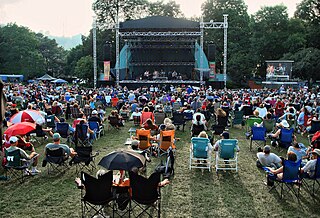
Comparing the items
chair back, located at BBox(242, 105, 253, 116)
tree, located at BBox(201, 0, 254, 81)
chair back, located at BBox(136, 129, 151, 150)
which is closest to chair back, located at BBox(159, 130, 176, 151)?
chair back, located at BBox(136, 129, 151, 150)

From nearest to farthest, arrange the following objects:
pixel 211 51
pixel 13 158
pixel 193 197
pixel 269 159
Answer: pixel 193 197 → pixel 13 158 → pixel 269 159 → pixel 211 51

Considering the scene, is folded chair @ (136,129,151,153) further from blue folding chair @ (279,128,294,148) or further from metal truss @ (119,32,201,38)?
metal truss @ (119,32,201,38)

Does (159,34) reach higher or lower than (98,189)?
higher

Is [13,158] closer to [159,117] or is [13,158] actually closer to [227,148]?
[227,148]

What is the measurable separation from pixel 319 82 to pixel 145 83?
17.8 meters

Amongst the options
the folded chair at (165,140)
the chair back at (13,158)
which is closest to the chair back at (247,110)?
the folded chair at (165,140)

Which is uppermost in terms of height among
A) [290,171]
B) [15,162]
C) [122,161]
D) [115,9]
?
[115,9]

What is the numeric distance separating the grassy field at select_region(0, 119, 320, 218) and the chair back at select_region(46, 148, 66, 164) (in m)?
0.35

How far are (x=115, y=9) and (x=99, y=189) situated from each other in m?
41.8

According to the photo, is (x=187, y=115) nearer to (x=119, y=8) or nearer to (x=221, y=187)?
(x=221, y=187)

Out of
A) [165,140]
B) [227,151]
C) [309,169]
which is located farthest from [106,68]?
[309,169]

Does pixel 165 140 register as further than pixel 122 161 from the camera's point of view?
Yes

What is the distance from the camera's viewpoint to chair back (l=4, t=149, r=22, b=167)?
6859 millimetres

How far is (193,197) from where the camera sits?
623cm
